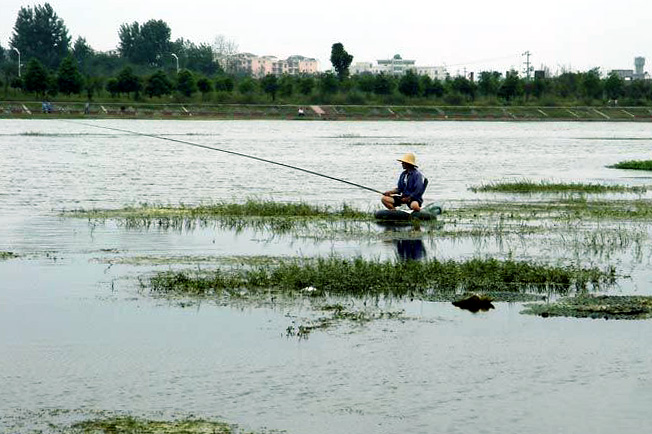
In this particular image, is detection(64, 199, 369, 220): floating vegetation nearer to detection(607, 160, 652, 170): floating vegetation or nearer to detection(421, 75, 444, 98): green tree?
detection(607, 160, 652, 170): floating vegetation

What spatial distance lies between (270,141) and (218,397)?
57.2 m

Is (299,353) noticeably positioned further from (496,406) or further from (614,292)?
(614,292)

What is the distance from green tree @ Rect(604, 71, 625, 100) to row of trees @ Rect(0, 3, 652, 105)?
0.23ft

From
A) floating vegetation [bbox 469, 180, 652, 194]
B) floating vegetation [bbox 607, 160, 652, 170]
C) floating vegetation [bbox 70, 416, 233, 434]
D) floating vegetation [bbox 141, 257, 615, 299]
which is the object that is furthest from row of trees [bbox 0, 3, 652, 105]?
floating vegetation [bbox 70, 416, 233, 434]

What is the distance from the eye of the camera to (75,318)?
496 inches

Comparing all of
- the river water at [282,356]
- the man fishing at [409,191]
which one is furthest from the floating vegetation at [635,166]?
the river water at [282,356]

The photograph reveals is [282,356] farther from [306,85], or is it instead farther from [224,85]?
[306,85]

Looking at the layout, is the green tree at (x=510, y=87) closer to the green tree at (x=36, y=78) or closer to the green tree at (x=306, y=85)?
the green tree at (x=306, y=85)

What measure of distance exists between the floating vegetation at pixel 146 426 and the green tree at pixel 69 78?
109585 mm

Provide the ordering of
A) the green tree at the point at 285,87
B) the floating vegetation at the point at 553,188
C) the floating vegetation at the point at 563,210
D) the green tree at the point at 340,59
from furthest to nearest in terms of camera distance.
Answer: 1. the green tree at the point at 340,59
2. the green tree at the point at 285,87
3. the floating vegetation at the point at 553,188
4. the floating vegetation at the point at 563,210

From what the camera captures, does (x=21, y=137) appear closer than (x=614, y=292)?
No

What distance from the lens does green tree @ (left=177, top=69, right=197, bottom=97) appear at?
12162 cm

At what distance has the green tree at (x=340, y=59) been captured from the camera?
Result: 14988 cm

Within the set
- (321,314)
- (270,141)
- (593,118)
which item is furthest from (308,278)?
(593,118)
